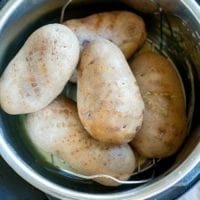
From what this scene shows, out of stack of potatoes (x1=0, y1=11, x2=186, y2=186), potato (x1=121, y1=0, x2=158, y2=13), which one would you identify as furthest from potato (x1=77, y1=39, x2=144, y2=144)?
potato (x1=121, y1=0, x2=158, y2=13)

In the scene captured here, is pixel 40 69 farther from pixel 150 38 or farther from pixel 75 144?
pixel 150 38

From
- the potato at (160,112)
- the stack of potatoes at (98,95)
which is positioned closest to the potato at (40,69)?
the stack of potatoes at (98,95)

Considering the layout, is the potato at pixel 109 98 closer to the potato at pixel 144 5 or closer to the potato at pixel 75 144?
the potato at pixel 75 144

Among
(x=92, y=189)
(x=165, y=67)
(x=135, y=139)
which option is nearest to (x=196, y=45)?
(x=165, y=67)

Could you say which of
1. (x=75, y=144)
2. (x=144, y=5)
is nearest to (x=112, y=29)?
(x=144, y=5)

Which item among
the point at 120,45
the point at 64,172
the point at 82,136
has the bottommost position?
the point at 64,172

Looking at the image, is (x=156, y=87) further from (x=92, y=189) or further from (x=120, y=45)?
(x=92, y=189)

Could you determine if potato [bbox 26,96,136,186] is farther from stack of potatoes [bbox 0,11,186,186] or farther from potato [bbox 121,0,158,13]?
potato [bbox 121,0,158,13]
